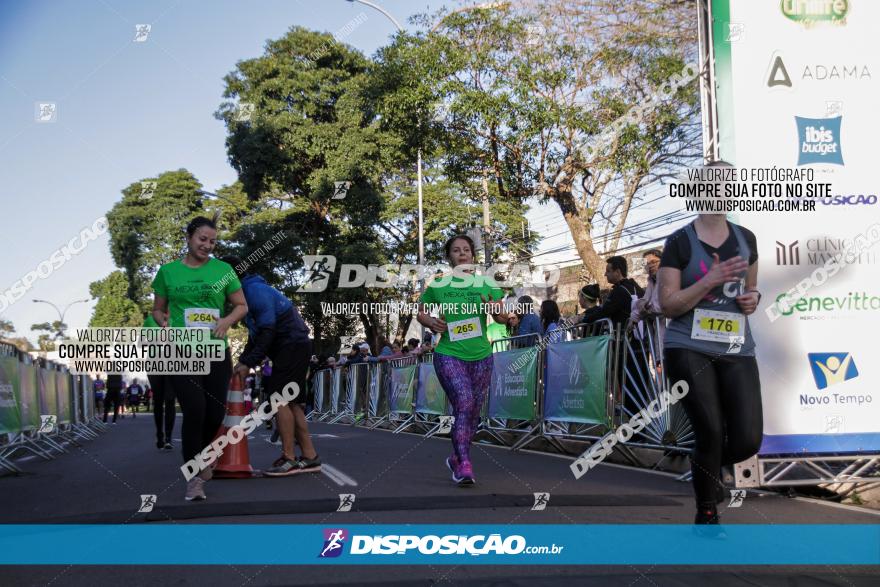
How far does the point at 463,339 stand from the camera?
24.2ft

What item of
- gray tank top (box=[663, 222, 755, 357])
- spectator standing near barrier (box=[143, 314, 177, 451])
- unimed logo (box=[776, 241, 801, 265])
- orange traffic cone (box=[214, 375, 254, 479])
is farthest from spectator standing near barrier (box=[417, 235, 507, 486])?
spectator standing near barrier (box=[143, 314, 177, 451])

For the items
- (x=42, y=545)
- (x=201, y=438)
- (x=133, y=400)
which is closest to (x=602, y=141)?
(x=201, y=438)

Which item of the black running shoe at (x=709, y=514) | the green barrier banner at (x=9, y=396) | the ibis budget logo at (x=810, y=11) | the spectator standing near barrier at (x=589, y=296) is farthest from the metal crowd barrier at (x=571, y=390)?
the green barrier banner at (x=9, y=396)

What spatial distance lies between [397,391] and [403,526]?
12260 mm

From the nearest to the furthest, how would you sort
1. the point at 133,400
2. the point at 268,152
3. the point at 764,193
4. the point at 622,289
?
the point at 764,193
the point at 622,289
the point at 268,152
the point at 133,400

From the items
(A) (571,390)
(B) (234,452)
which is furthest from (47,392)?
(A) (571,390)

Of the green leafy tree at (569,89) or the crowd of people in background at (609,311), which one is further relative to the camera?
the green leafy tree at (569,89)

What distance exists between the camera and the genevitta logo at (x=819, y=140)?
242 inches

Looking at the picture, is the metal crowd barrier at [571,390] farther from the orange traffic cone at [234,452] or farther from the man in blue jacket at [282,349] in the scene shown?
the orange traffic cone at [234,452]

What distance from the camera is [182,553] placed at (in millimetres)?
4426

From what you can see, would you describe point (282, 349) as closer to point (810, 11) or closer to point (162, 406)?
point (162, 406)

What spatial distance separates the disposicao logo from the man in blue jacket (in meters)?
4.31

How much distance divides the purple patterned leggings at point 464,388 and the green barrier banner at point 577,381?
6.94 feet

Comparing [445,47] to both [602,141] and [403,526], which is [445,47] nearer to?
[602,141]
